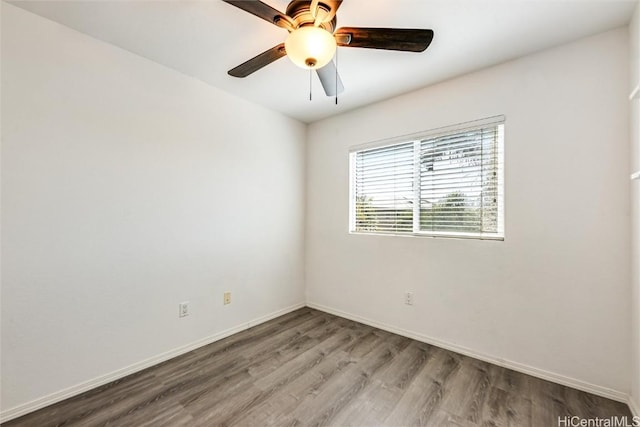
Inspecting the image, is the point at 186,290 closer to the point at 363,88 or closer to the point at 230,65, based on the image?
the point at 230,65

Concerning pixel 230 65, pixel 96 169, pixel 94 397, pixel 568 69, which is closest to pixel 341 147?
pixel 230 65

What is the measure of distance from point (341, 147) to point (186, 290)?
7.21 feet

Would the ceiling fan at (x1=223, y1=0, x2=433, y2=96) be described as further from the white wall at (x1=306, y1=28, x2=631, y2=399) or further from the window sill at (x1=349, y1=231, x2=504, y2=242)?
the window sill at (x1=349, y1=231, x2=504, y2=242)

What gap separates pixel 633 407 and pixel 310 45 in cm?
276

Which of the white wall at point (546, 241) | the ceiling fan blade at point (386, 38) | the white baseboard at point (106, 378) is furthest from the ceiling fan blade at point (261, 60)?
the white baseboard at point (106, 378)

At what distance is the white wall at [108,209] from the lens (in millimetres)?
1649

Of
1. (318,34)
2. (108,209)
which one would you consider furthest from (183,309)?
(318,34)

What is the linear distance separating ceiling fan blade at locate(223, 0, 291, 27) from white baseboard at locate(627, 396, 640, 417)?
Result: 2.91m

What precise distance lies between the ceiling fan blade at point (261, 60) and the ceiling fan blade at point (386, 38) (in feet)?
1.13

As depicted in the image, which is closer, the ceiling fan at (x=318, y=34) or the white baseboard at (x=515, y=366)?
the ceiling fan at (x=318, y=34)

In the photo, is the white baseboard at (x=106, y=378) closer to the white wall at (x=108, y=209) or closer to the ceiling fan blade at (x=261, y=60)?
the white wall at (x=108, y=209)

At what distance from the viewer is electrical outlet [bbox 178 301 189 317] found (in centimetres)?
237

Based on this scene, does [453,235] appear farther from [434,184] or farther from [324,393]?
[324,393]

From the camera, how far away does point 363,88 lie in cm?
261
